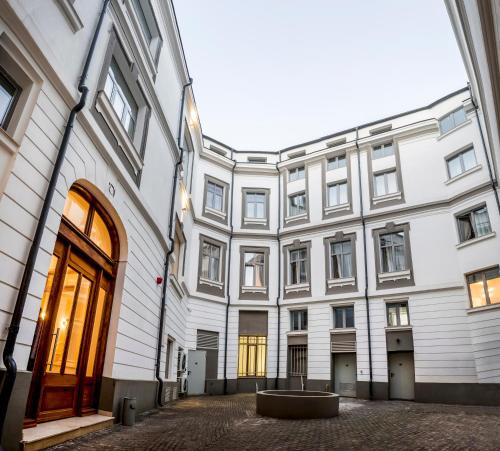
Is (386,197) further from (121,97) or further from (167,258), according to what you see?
(121,97)

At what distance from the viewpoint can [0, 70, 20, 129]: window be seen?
501cm

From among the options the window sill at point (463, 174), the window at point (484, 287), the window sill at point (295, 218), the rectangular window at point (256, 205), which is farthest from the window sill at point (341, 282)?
the window sill at point (463, 174)

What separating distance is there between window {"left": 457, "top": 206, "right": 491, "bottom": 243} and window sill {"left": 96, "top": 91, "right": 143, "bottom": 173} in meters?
14.4

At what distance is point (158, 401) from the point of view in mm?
11633

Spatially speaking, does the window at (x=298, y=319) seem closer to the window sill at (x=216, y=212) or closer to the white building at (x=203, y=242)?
the white building at (x=203, y=242)

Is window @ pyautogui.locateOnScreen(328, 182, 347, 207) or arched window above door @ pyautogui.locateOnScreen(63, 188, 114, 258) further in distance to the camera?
window @ pyautogui.locateOnScreen(328, 182, 347, 207)

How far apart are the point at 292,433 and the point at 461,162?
15.4 metres

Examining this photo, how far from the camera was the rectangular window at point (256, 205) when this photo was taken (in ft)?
78.2

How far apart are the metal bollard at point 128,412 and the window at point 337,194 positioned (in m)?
16.6

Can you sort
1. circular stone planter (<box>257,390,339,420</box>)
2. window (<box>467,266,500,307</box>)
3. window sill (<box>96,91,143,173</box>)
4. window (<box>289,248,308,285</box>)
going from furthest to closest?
window (<box>289,248,308,285</box>), window (<box>467,266,500,307</box>), circular stone planter (<box>257,390,339,420</box>), window sill (<box>96,91,143,173</box>)

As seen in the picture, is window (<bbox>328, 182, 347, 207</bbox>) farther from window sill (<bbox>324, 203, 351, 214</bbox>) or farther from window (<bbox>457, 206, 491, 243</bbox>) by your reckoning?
window (<bbox>457, 206, 491, 243</bbox>)

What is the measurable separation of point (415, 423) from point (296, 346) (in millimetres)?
10974

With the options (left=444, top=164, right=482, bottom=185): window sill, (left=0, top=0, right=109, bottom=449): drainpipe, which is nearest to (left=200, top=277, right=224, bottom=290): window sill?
(left=444, top=164, right=482, bottom=185): window sill

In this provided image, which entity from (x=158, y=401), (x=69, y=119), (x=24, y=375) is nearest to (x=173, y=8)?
(x=69, y=119)
